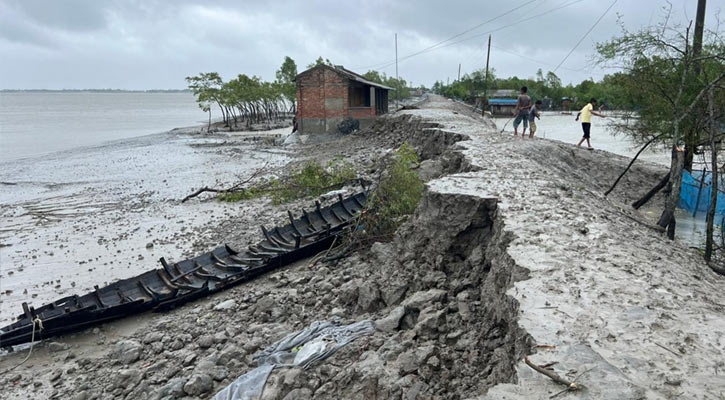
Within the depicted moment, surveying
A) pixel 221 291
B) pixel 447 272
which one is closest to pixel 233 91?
pixel 221 291

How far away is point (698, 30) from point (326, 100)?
856 inches

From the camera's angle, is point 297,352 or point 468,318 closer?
point 468,318

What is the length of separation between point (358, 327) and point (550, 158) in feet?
32.4

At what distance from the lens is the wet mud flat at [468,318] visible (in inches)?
128

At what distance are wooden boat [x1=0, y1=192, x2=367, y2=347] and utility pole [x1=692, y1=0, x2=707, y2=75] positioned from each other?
26.3ft

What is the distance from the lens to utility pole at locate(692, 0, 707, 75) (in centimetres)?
981

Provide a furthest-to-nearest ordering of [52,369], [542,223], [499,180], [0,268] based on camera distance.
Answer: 1. [0,268]
2. [499,180]
3. [52,369]
4. [542,223]

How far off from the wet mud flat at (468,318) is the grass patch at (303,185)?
603cm

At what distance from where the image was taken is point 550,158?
13078 mm

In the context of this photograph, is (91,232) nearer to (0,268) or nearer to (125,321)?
(0,268)

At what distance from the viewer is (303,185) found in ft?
50.5

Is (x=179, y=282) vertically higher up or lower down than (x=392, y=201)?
lower down

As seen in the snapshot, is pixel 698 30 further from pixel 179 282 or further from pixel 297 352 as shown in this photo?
pixel 179 282

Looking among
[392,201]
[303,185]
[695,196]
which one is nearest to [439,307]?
[392,201]
